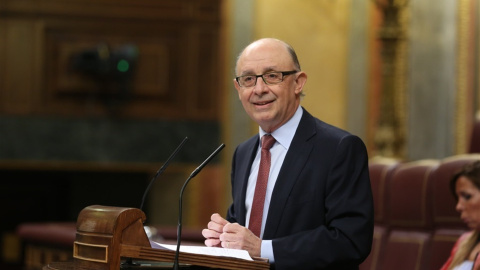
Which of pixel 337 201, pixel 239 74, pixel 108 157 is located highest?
pixel 239 74

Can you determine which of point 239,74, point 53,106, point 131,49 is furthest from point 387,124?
point 239,74

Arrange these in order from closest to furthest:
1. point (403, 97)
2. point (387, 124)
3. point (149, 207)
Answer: point (387, 124) → point (403, 97) → point (149, 207)

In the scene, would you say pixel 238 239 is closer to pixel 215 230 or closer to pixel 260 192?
pixel 215 230

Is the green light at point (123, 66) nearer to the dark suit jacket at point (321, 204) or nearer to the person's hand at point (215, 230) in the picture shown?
the dark suit jacket at point (321, 204)

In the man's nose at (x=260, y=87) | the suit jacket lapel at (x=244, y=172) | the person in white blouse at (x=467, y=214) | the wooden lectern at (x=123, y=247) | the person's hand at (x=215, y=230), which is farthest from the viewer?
the person in white blouse at (x=467, y=214)

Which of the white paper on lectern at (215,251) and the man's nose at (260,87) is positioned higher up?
the man's nose at (260,87)

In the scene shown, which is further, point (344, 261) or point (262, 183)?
point (262, 183)

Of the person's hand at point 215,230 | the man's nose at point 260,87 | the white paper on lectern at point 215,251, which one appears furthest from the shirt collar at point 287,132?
the white paper on lectern at point 215,251

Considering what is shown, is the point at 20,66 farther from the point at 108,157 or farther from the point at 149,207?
the point at 149,207

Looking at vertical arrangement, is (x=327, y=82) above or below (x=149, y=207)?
above

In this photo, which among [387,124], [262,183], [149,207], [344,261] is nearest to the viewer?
[344,261]

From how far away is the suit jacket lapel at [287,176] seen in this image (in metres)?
2.37

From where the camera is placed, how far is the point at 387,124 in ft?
19.6

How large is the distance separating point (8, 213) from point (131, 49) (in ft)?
6.62
